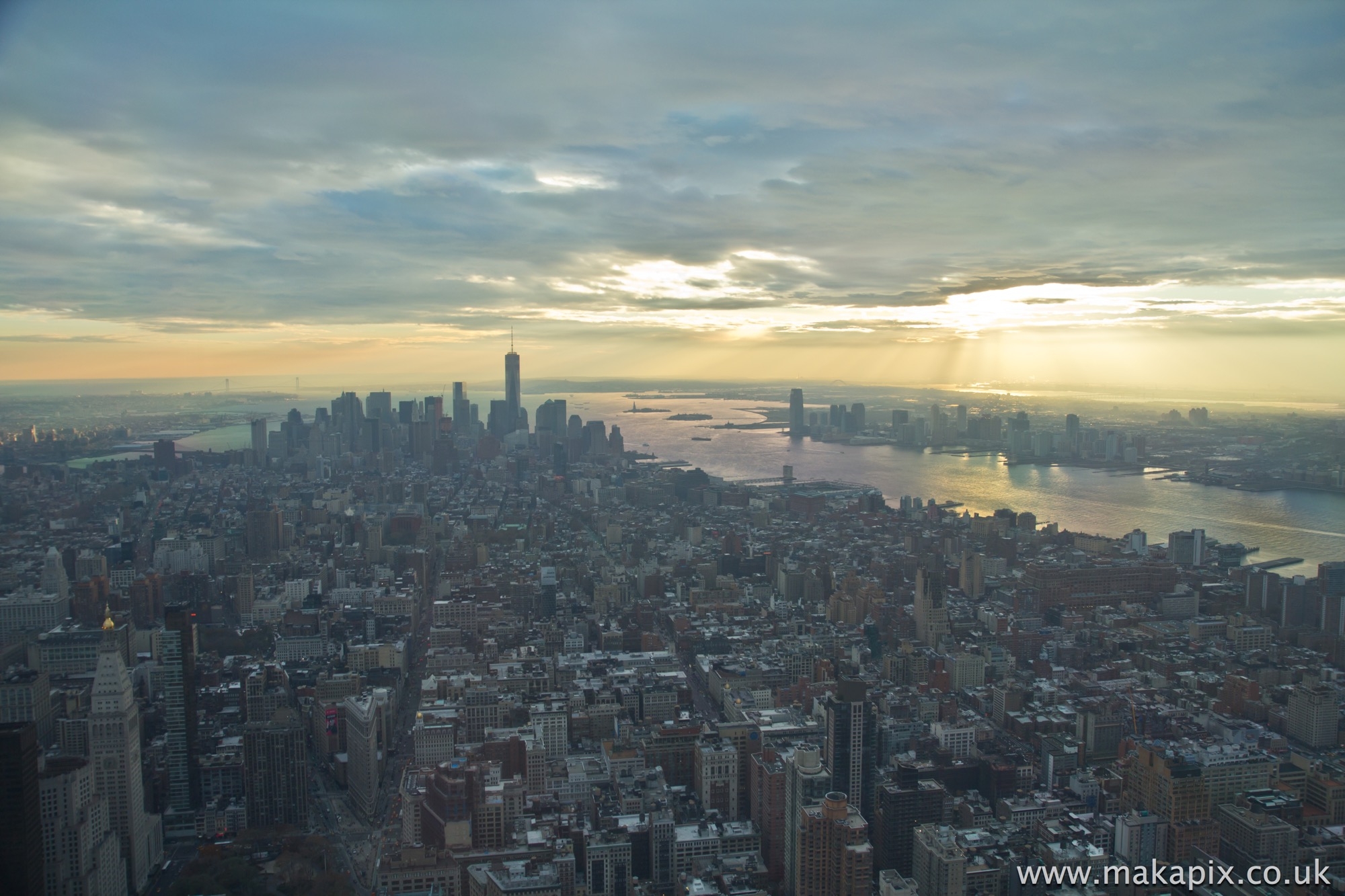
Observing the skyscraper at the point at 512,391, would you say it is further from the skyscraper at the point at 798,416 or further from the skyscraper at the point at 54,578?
the skyscraper at the point at 54,578

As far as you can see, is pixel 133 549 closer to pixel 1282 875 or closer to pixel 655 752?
pixel 655 752

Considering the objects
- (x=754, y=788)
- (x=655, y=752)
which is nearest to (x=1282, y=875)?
(x=754, y=788)

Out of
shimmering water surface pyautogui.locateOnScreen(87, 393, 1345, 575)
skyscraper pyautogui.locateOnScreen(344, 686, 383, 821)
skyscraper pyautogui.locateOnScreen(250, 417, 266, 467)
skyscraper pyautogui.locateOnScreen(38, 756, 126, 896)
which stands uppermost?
skyscraper pyautogui.locateOnScreen(250, 417, 266, 467)

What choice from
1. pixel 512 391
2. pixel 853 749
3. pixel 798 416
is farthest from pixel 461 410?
pixel 853 749

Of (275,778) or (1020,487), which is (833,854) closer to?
(275,778)

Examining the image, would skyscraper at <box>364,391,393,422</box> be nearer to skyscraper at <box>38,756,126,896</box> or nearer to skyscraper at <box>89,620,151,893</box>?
skyscraper at <box>89,620,151,893</box>

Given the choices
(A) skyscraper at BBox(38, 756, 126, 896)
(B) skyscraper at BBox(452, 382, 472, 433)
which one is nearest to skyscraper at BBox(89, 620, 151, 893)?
(A) skyscraper at BBox(38, 756, 126, 896)
